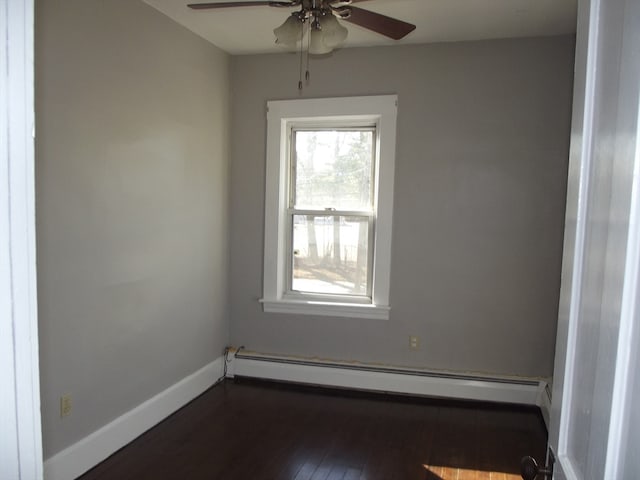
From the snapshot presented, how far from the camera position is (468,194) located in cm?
339

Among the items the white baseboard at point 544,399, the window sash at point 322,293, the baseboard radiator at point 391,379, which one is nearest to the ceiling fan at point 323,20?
the window sash at point 322,293

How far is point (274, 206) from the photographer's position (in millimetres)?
3740

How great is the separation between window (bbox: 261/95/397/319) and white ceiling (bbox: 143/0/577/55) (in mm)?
626

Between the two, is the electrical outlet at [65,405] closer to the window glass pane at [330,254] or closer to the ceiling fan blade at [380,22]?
the window glass pane at [330,254]

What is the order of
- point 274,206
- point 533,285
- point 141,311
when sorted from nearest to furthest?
1. point 141,311
2. point 533,285
3. point 274,206

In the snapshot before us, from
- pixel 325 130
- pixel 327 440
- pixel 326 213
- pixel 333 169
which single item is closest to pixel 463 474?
pixel 327 440

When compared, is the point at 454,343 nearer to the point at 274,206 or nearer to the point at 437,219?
the point at 437,219

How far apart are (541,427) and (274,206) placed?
2.54 metres

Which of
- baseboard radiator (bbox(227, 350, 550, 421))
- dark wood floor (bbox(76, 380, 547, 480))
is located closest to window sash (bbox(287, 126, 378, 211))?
baseboard radiator (bbox(227, 350, 550, 421))

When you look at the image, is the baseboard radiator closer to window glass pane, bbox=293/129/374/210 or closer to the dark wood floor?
the dark wood floor

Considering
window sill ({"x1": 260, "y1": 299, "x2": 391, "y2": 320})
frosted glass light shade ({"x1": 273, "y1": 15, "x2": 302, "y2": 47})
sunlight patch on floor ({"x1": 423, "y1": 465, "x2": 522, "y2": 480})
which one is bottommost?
sunlight patch on floor ({"x1": 423, "y1": 465, "x2": 522, "y2": 480})

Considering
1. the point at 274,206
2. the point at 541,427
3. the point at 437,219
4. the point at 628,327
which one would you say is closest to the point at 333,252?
the point at 274,206

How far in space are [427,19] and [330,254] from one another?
190 centimetres

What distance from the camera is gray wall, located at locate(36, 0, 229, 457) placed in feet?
7.14
